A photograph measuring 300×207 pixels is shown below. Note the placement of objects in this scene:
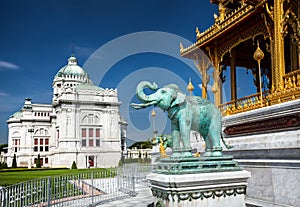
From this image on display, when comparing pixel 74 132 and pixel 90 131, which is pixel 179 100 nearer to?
pixel 74 132

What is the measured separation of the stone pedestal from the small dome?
65.7m

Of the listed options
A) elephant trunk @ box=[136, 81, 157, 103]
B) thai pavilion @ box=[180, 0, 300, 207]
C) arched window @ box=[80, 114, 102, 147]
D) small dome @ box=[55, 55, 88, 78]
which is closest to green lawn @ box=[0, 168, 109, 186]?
thai pavilion @ box=[180, 0, 300, 207]

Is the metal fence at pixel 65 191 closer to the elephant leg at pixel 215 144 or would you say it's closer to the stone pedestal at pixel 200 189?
the stone pedestal at pixel 200 189

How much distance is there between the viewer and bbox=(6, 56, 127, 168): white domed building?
169 ft

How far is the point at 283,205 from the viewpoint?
21.0ft

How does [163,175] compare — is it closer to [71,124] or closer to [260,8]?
[260,8]

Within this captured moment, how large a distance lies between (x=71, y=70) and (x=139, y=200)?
60891mm

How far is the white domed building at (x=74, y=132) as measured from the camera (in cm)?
5166

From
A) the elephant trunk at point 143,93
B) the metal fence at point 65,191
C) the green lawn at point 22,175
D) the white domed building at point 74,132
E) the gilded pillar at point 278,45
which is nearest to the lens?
the elephant trunk at point 143,93

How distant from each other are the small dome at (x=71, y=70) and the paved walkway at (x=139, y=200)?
2171 inches

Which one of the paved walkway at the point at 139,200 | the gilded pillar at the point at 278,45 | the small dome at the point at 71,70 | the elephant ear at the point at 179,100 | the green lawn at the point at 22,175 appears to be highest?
the small dome at the point at 71,70

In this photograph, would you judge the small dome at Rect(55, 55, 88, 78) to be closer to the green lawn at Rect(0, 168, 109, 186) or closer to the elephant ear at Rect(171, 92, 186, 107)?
the green lawn at Rect(0, 168, 109, 186)

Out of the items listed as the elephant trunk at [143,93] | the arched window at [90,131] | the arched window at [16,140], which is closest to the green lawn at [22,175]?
the elephant trunk at [143,93]

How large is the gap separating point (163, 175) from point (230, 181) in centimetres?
112
